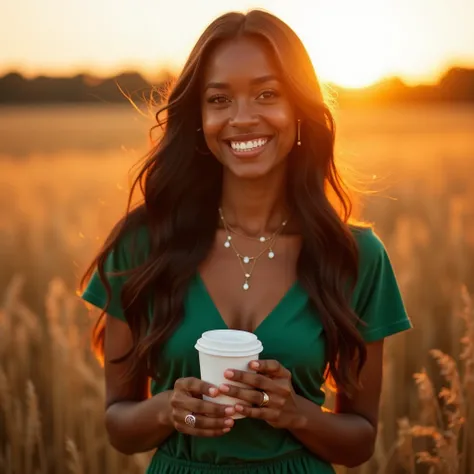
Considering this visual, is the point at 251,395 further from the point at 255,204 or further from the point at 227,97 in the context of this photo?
the point at 227,97

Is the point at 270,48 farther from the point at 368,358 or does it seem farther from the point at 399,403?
the point at 399,403

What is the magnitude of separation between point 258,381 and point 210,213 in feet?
2.35

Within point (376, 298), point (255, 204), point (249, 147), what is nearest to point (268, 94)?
point (249, 147)

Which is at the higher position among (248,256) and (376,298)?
(248,256)

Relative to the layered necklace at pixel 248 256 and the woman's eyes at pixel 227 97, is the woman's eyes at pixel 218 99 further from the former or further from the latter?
the layered necklace at pixel 248 256

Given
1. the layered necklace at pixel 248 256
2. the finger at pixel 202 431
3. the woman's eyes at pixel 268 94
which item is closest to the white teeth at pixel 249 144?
the woman's eyes at pixel 268 94

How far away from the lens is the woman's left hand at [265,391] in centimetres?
193

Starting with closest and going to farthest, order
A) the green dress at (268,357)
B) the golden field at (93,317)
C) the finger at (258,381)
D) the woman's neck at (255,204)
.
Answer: the finger at (258,381)
the green dress at (268,357)
the woman's neck at (255,204)
the golden field at (93,317)

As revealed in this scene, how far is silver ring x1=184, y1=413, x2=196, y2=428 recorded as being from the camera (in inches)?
78.4

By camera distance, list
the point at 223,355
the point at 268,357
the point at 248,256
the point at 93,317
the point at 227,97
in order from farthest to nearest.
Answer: the point at 93,317 < the point at 248,256 < the point at 227,97 < the point at 268,357 < the point at 223,355

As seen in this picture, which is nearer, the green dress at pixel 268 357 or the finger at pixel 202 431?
A: the finger at pixel 202 431

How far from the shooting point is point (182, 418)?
2025 millimetres

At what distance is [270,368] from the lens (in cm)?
197

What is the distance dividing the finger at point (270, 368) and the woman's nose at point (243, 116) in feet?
2.15
